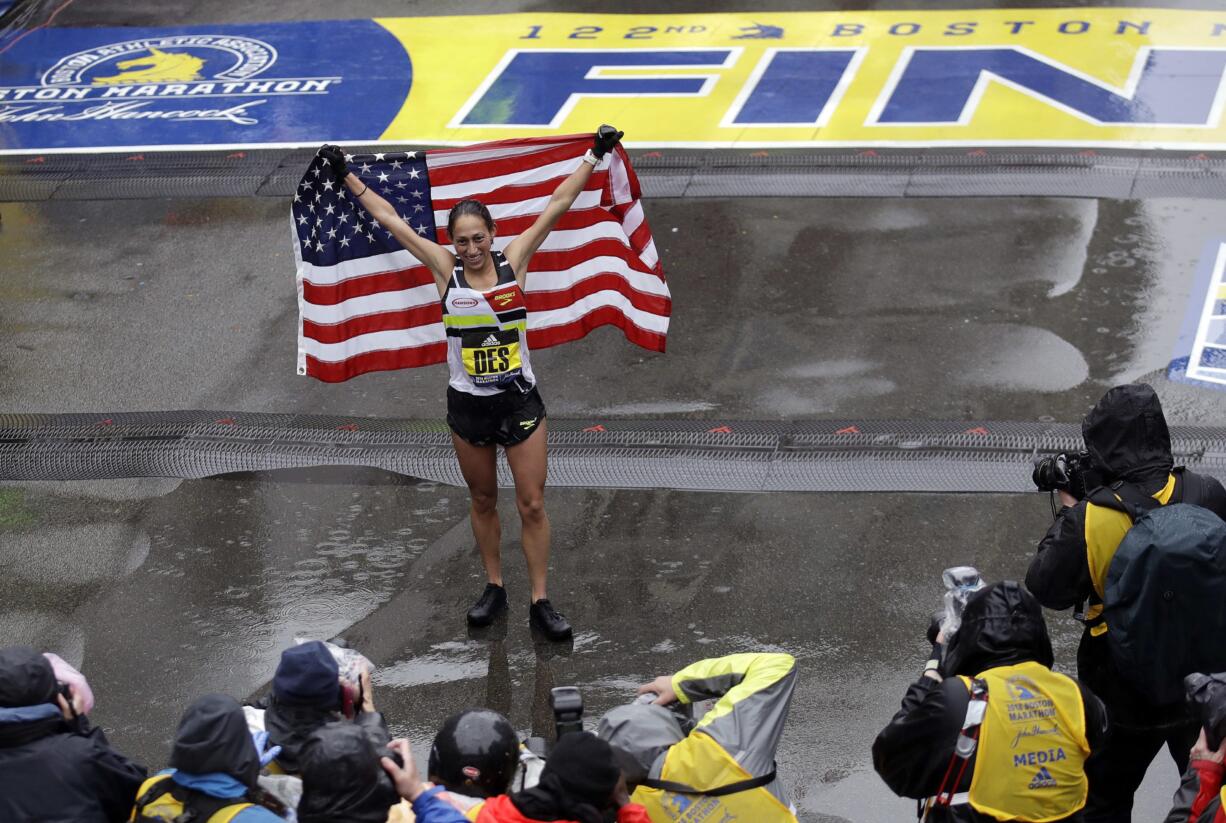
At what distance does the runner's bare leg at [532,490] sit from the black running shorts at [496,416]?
5 cm

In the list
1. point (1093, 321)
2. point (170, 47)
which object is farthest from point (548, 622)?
point (170, 47)

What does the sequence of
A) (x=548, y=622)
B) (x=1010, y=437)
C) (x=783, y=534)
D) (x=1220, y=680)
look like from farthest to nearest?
(x=1010, y=437) < (x=783, y=534) < (x=548, y=622) < (x=1220, y=680)

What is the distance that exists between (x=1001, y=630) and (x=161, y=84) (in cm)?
1140

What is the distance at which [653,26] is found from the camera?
45.7 feet

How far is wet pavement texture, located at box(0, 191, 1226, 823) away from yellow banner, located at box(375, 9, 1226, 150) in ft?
4.79

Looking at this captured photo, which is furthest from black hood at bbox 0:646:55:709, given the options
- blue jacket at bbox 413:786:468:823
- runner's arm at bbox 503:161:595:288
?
runner's arm at bbox 503:161:595:288

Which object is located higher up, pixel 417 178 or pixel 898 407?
pixel 417 178

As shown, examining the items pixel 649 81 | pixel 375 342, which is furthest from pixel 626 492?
pixel 649 81

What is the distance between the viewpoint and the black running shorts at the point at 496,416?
5.99m

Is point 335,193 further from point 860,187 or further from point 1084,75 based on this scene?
point 1084,75

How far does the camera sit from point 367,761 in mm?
3619

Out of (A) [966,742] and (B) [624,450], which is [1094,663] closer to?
(A) [966,742]

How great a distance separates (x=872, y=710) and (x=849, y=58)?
8430 millimetres

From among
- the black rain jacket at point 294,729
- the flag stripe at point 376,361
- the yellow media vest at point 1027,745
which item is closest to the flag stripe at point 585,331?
the flag stripe at point 376,361
